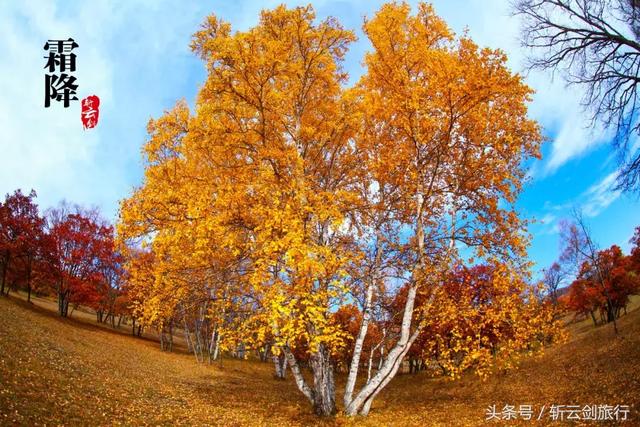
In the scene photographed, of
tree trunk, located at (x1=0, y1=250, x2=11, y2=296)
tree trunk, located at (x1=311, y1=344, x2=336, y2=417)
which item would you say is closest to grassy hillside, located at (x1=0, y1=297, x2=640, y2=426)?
tree trunk, located at (x1=311, y1=344, x2=336, y2=417)

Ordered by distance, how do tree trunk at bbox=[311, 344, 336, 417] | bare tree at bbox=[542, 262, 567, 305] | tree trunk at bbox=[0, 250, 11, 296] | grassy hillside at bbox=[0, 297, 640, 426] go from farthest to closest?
bare tree at bbox=[542, 262, 567, 305], tree trunk at bbox=[0, 250, 11, 296], tree trunk at bbox=[311, 344, 336, 417], grassy hillside at bbox=[0, 297, 640, 426]

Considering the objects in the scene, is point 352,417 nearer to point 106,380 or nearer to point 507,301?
point 507,301

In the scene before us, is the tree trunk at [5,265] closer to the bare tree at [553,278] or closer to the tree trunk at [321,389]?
the tree trunk at [321,389]

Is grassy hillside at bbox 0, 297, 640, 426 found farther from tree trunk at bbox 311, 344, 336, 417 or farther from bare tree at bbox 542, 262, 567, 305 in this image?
bare tree at bbox 542, 262, 567, 305

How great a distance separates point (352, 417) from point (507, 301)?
6.26m

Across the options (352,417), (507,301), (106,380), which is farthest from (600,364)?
(106,380)

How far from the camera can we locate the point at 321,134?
13.4 metres

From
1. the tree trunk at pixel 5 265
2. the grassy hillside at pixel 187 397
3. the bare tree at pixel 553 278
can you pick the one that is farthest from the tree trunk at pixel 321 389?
the bare tree at pixel 553 278

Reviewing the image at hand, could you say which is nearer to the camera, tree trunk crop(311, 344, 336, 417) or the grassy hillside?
Result: the grassy hillside

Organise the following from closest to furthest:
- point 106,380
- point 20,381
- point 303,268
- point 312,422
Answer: point 303,268, point 20,381, point 312,422, point 106,380

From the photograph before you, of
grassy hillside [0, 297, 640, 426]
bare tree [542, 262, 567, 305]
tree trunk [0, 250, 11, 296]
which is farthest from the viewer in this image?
bare tree [542, 262, 567, 305]

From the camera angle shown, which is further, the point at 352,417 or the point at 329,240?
the point at 329,240

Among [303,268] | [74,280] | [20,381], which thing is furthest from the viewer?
[74,280]

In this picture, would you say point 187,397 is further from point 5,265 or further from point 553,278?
point 553,278
